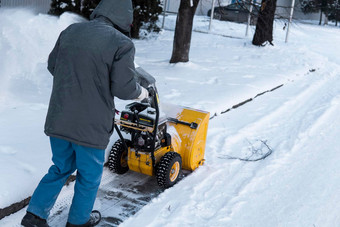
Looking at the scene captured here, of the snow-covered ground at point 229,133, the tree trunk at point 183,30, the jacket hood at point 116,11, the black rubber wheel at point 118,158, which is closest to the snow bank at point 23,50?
the snow-covered ground at point 229,133

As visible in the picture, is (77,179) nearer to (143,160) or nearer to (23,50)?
(143,160)

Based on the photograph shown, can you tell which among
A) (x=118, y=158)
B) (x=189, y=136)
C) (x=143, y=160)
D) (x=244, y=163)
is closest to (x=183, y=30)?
(x=244, y=163)

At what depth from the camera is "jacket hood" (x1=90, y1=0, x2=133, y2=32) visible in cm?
289

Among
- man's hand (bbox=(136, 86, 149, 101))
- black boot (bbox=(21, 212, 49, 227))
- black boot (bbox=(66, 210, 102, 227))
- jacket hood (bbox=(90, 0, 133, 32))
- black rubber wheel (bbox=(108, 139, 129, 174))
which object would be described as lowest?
black boot (bbox=(66, 210, 102, 227))

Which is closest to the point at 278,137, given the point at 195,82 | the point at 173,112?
the point at 173,112

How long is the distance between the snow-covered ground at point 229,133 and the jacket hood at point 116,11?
1582 millimetres

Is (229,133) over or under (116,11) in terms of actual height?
under

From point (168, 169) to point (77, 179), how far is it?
1036 millimetres

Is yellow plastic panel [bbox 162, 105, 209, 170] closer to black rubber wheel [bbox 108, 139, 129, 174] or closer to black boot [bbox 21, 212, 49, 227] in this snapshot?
black rubber wheel [bbox 108, 139, 129, 174]

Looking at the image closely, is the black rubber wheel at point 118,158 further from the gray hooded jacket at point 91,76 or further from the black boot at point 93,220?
the gray hooded jacket at point 91,76

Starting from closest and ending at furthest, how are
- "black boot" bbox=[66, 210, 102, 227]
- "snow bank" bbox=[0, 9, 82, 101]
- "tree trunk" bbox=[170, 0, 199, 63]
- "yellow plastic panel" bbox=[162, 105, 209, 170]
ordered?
1. "black boot" bbox=[66, 210, 102, 227]
2. "yellow plastic panel" bbox=[162, 105, 209, 170]
3. "snow bank" bbox=[0, 9, 82, 101]
4. "tree trunk" bbox=[170, 0, 199, 63]

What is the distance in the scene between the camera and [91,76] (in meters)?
2.81

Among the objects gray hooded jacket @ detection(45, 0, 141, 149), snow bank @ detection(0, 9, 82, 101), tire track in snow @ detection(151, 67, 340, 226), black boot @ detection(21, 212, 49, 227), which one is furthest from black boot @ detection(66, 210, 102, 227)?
snow bank @ detection(0, 9, 82, 101)

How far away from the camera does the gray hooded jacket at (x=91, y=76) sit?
278 cm
